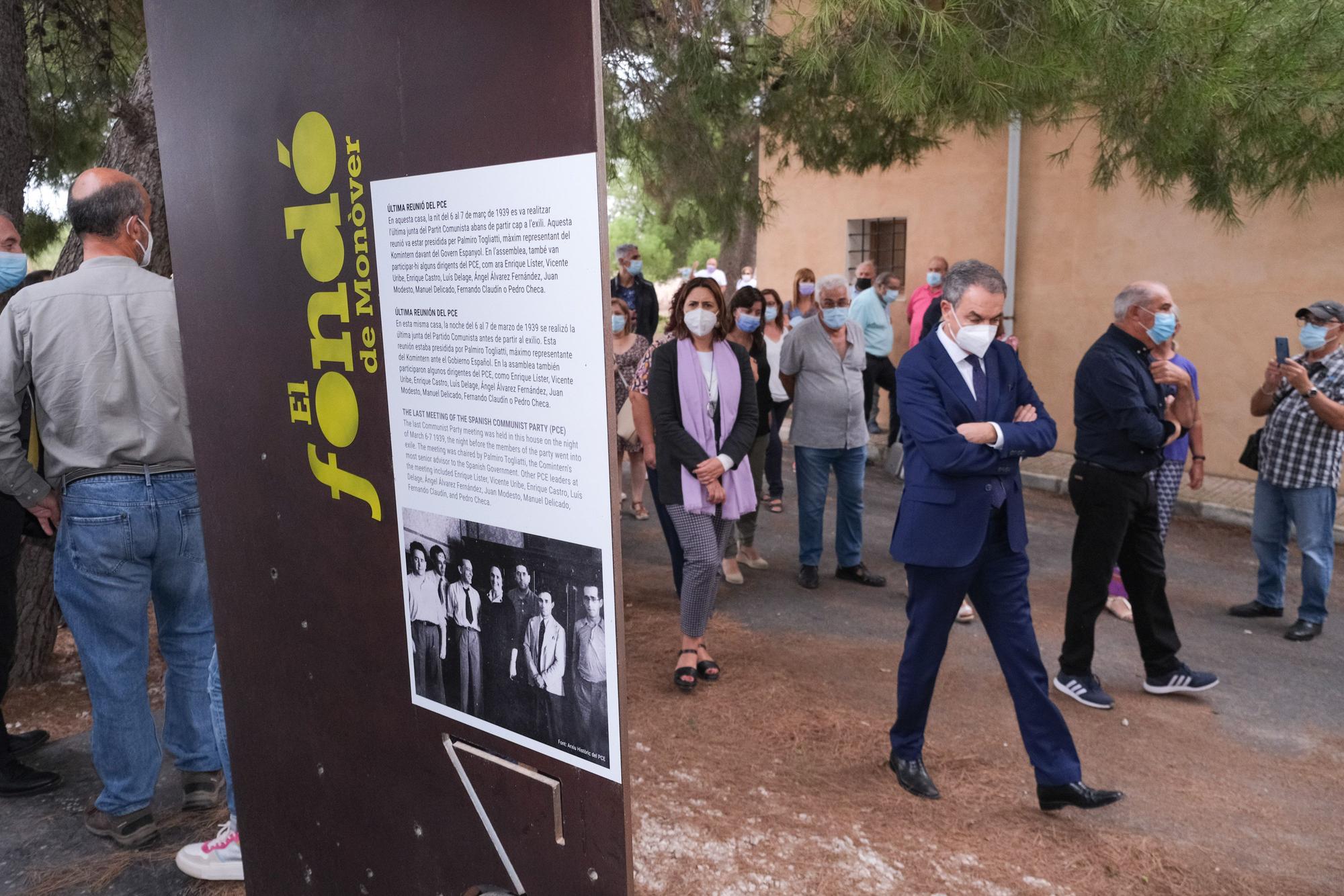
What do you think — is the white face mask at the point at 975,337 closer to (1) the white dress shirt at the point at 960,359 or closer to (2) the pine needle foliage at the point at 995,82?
(1) the white dress shirt at the point at 960,359

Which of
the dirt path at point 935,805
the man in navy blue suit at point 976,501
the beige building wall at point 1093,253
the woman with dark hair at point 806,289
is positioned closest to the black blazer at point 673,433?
the dirt path at point 935,805

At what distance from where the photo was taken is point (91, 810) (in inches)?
140

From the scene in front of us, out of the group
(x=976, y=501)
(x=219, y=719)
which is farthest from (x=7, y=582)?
(x=976, y=501)

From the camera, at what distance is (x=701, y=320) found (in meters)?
4.86

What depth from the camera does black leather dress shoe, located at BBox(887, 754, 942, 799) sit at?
12.9ft

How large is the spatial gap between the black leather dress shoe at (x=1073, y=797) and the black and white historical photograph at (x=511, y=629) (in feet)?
8.12

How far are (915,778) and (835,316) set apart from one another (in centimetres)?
352

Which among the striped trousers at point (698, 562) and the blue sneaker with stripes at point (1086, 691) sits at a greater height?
the striped trousers at point (698, 562)

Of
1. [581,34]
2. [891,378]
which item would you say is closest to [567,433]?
[581,34]

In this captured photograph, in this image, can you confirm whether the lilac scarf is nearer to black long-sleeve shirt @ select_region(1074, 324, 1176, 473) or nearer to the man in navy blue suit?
the man in navy blue suit

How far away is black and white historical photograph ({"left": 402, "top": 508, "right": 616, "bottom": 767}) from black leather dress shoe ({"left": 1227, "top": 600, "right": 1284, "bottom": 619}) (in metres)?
5.51

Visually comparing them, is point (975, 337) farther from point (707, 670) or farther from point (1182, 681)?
point (1182, 681)

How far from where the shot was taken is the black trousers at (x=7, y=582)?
12.1ft

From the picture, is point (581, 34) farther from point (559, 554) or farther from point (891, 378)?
point (891, 378)
